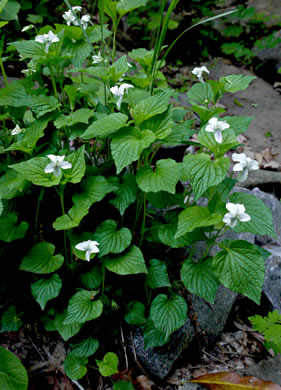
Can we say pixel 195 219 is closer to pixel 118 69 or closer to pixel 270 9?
pixel 118 69

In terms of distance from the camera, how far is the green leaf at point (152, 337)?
1.93m

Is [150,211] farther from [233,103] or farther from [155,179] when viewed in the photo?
[233,103]

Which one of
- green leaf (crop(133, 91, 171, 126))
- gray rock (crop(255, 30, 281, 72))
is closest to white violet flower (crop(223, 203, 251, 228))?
green leaf (crop(133, 91, 171, 126))

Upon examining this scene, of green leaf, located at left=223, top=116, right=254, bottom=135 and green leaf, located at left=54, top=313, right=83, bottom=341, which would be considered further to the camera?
green leaf, located at left=54, top=313, right=83, bottom=341

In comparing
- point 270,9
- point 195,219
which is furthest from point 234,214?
point 270,9

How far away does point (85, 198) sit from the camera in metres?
1.80

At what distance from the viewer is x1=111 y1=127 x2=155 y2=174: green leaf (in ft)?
5.11

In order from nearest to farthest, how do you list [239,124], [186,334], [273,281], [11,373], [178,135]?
[11,373], [239,124], [178,135], [186,334], [273,281]

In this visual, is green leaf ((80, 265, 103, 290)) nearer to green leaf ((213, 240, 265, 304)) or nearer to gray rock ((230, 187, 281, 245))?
green leaf ((213, 240, 265, 304))

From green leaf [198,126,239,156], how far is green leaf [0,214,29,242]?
109 centimetres

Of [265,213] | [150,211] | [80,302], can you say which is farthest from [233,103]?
[80,302]

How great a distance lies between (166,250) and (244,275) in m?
0.80

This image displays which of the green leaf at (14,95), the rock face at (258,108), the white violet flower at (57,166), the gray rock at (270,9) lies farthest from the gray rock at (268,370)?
the gray rock at (270,9)

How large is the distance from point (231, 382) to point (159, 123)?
1.55 metres
